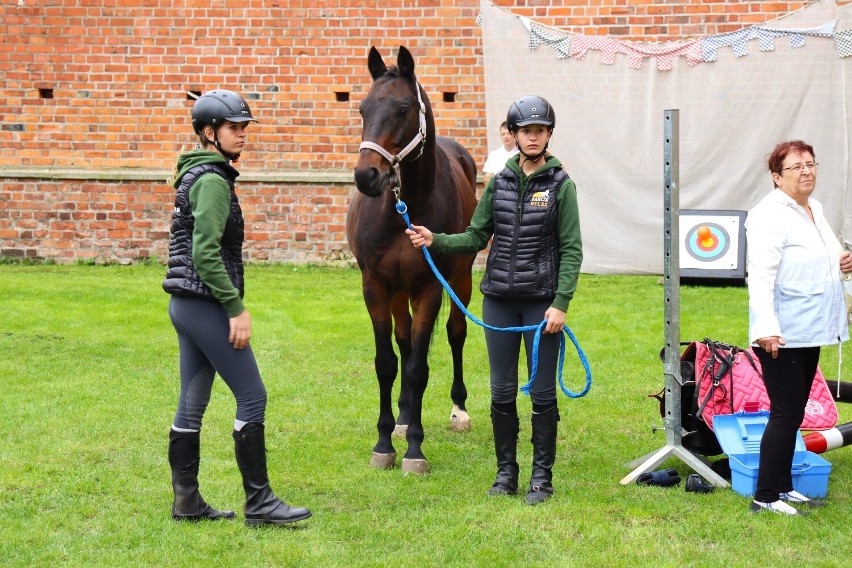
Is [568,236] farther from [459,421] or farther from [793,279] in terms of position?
[459,421]

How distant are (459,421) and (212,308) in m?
2.70

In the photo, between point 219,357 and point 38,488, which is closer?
point 219,357

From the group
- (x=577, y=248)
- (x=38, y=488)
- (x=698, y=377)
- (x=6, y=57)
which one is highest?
(x=6, y=57)

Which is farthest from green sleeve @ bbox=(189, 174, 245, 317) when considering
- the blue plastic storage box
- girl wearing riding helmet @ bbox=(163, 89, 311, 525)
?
the blue plastic storage box

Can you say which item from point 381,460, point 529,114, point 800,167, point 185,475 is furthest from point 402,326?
point 800,167

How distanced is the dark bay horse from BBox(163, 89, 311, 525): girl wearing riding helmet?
1.01 metres

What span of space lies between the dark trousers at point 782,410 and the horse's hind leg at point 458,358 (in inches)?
90.0

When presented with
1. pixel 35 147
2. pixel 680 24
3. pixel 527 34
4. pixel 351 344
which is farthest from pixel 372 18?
pixel 351 344

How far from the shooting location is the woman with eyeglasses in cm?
466

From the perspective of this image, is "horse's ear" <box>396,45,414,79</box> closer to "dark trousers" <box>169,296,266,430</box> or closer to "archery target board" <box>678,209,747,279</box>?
"dark trousers" <box>169,296,266,430</box>

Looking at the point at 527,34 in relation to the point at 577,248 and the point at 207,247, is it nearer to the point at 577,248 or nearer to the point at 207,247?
the point at 577,248

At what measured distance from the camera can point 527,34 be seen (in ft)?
43.1

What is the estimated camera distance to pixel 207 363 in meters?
4.61

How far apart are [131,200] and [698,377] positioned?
33.6ft
